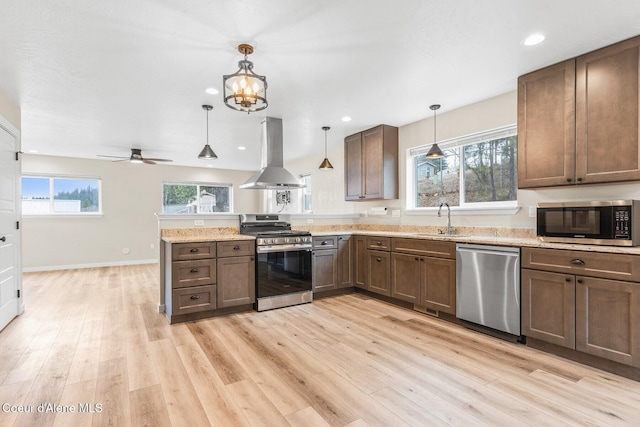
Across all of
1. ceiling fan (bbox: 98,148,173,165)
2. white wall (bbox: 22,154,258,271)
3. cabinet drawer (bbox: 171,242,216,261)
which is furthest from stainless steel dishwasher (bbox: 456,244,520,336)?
white wall (bbox: 22,154,258,271)

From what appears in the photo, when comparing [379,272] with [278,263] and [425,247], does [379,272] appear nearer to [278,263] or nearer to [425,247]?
[425,247]

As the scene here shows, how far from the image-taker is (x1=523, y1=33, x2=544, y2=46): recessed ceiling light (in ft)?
7.57

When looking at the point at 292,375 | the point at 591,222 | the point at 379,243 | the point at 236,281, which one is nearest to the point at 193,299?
the point at 236,281

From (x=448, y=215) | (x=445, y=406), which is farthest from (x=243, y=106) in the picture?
(x=448, y=215)

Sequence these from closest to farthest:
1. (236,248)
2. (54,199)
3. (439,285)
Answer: (439,285) → (236,248) → (54,199)

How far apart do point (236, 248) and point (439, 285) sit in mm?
2231

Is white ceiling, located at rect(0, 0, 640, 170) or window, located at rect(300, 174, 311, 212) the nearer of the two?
white ceiling, located at rect(0, 0, 640, 170)

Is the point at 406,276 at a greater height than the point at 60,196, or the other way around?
the point at 60,196

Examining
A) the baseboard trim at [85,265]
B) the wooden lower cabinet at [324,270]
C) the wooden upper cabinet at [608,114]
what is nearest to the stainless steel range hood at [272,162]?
the wooden lower cabinet at [324,270]

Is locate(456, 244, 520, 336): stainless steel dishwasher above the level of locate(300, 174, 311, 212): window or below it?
below

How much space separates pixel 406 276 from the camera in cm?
367

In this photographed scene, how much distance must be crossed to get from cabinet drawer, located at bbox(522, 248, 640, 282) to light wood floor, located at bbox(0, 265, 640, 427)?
2.28 ft

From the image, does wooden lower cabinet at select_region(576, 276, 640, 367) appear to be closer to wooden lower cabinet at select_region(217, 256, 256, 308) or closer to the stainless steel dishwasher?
the stainless steel dishwasher

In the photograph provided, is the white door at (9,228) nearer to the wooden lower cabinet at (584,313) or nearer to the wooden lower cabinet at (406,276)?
the wooden lower cabinet at (406,276)
